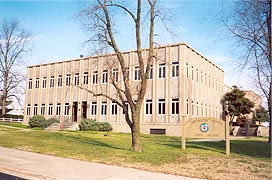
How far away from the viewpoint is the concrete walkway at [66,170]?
913 centimetres

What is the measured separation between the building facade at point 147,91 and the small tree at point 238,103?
5.25 feet

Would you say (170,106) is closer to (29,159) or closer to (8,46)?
(29,159)

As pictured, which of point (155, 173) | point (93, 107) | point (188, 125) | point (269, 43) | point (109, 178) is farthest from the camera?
point (93, 107)

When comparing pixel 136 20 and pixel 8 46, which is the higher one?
pixel 8 46

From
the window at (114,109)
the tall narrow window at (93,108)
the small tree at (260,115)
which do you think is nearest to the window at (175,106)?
the window at (114,109)

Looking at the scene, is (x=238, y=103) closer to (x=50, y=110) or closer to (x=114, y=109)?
(x=114, y=109)

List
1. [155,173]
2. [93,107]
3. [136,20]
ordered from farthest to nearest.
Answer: [93,107] → [136,20] → [155,173]

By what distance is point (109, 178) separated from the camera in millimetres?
8969

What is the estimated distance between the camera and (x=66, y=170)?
33.1ft

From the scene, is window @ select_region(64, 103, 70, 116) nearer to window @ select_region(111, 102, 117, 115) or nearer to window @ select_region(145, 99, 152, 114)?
window @ select_region(111, 102, 117, 115)

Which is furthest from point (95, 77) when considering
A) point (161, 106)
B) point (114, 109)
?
point (161, 106)

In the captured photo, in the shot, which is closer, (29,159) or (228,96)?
(29,159)

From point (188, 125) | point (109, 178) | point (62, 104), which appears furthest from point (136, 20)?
point (62, 104)

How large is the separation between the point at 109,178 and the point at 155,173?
Answer: 165 centimetres
